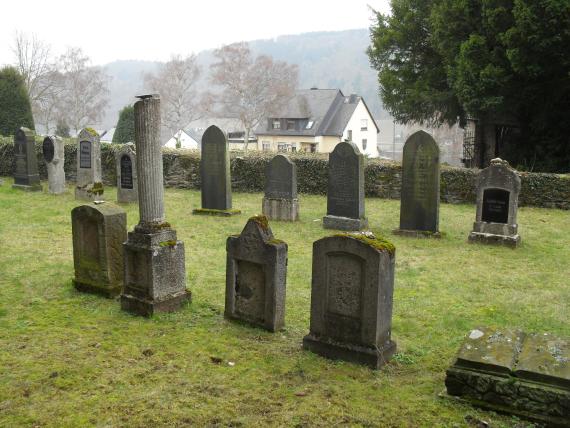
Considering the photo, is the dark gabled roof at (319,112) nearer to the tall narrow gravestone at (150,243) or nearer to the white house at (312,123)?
the white house at (312,123)

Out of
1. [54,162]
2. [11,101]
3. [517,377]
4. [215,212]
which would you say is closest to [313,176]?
[215,212]

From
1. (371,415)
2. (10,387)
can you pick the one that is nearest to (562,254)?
(371,415)

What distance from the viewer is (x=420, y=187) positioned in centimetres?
1205

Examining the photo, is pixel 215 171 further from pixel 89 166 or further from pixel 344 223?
pixel 89 166

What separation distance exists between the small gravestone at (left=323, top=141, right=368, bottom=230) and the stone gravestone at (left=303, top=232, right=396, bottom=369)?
22.1 feet

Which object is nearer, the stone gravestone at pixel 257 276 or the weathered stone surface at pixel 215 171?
the stone gravestone at pixel 257 276

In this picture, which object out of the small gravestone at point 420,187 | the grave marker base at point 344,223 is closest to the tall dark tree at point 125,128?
the grave marker base at point 344,223

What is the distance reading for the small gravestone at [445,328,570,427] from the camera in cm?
444

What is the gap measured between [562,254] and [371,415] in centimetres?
802

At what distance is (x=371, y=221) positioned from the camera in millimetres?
14227

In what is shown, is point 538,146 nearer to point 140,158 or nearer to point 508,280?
point 508,280

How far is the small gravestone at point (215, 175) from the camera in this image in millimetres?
14312

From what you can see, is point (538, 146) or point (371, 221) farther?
point (538, 146)

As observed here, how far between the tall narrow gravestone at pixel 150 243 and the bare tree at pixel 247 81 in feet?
159
